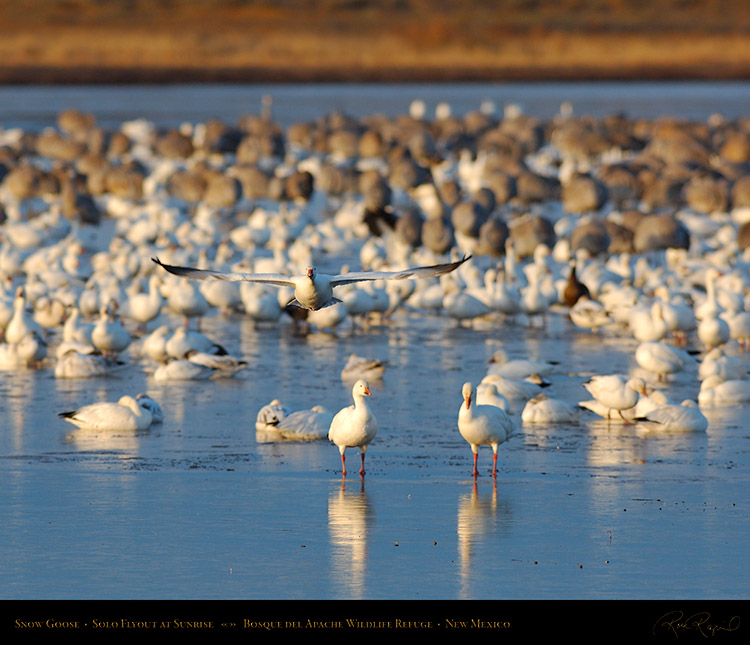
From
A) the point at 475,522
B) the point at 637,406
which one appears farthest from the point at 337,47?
the point at 475,522

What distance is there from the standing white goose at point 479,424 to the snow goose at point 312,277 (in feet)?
3.66

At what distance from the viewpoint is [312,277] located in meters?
11.7

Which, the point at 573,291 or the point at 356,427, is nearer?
the point at 356,427

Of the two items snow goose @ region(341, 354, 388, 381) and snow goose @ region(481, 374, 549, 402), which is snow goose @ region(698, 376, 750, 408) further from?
snow goose @ region(341, 354, 388, 381)

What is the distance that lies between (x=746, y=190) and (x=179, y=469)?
23486 millimetres

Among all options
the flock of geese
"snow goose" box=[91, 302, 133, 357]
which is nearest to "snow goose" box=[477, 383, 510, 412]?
the flock of geese

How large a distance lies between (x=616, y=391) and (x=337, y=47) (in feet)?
286

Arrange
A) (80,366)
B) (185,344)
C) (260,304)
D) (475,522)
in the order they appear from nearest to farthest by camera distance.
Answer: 1. (475,522)
2. (80,366)
3. (185,344)
4. (260,304)

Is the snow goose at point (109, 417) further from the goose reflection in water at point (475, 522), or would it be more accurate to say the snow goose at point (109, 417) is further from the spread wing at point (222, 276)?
the goose reflection in water at point (475, 522)

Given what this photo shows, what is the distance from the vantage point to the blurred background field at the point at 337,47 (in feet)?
320

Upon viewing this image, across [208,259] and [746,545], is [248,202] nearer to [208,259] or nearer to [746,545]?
[208,259]

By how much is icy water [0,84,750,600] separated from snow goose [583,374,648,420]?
0.23 m
